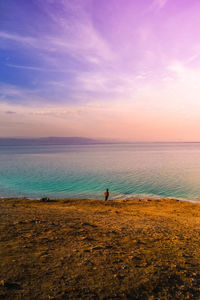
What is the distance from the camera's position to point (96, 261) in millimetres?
7047

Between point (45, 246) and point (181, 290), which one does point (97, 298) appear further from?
point (45, 246)

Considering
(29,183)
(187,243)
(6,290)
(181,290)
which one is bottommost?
(29,183)

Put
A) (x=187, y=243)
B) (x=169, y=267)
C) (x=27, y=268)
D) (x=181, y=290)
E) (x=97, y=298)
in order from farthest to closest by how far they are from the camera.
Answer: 1. (x=187, y=243)
2. (x=169, y=267)
3. (x=27, y=268)
4. (x=181, y=290)
5. (x=97, y=298)

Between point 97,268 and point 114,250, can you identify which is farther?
point 114,250

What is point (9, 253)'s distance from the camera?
285 inches

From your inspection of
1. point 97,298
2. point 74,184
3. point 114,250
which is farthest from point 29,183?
point 97,298

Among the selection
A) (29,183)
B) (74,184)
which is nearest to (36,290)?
(74,184)

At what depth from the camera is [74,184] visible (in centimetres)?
3481

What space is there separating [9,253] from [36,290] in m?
2.52

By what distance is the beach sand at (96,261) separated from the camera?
5.50 metres

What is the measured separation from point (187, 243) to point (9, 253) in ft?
26.7

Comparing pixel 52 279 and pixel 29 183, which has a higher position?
pixel 52 279

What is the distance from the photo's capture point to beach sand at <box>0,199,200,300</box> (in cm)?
550

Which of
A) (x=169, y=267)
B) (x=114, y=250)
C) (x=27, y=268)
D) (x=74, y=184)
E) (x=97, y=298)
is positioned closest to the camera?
(x=97, y=298)
